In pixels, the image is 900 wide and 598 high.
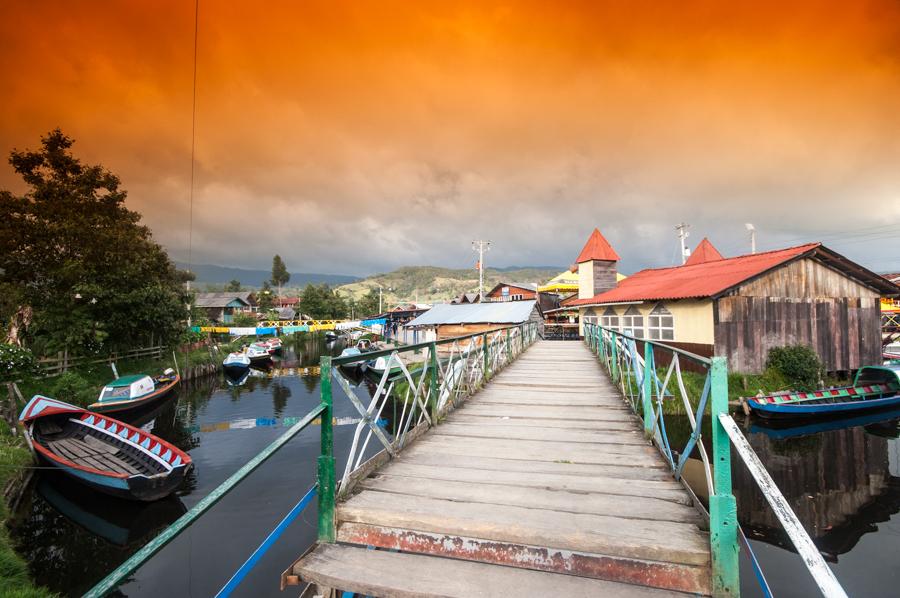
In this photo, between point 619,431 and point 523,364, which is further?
point 523,364

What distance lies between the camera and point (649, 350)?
5.70 m

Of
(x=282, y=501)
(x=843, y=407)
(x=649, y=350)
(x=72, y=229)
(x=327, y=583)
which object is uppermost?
(x=72, y=229)

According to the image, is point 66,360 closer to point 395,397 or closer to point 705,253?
point 395,397

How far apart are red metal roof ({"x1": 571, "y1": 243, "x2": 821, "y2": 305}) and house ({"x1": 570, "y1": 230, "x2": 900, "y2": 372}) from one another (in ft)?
0.22

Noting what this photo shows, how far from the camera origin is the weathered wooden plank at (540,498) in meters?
3.27

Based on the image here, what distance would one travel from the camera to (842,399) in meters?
18.4

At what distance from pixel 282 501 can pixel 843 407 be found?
894 inches

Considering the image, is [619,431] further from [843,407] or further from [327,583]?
[843,407]

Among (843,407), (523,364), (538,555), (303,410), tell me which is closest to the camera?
(538,555)

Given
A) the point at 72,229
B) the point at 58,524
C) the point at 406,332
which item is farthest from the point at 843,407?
the point at 72,229

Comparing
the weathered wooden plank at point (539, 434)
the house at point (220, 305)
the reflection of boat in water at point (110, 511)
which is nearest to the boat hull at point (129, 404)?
the reflection of boat in water at point (110, 511)

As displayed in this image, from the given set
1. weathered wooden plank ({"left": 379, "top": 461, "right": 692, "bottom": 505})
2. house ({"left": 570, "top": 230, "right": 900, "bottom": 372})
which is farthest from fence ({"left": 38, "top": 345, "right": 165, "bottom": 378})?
house ({"left": 570, "top": 230, "right": 900, "bottom": 372})

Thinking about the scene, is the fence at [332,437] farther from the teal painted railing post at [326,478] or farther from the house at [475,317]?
the house at [475,317]

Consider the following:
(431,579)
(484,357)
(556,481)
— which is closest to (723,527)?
(556,481)
